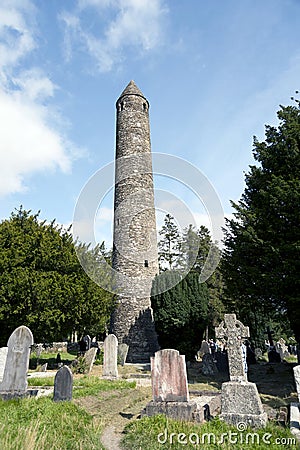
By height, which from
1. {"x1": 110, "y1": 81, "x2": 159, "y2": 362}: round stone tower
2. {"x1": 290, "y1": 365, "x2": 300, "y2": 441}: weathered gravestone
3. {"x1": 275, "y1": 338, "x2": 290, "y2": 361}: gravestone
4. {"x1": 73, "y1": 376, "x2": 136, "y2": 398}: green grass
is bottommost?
{"x1": 290, "y1": 365, "x2": 300, "y2": 441}: weathered gravestone

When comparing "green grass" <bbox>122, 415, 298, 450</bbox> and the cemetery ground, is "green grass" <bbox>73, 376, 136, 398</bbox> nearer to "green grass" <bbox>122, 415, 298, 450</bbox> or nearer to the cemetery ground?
the cemetery ground

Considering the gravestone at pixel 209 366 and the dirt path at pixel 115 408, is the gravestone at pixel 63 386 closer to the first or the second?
the dirt path at pixel 115 408

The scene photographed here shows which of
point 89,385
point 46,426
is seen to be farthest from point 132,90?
point 46,426

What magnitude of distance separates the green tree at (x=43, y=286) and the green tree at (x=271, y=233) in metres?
6.31

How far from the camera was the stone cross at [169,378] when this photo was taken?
6.57 m

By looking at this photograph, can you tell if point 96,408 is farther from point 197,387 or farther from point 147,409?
point 197,387

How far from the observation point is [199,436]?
16.6ft

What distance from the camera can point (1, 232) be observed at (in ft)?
47.4

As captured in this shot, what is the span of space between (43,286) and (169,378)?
7.92 m

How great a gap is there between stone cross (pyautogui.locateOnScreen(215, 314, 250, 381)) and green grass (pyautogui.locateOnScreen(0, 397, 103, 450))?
287 cm

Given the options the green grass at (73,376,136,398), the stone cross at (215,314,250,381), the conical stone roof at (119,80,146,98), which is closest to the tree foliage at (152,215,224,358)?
the green grass at (73,376,136,398)

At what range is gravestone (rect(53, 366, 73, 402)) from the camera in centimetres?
700

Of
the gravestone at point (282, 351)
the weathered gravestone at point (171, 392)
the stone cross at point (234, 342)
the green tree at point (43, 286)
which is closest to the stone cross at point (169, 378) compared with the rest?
the weathered gravestone at point (171, 392)

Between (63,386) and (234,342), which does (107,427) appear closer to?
(63,386)
